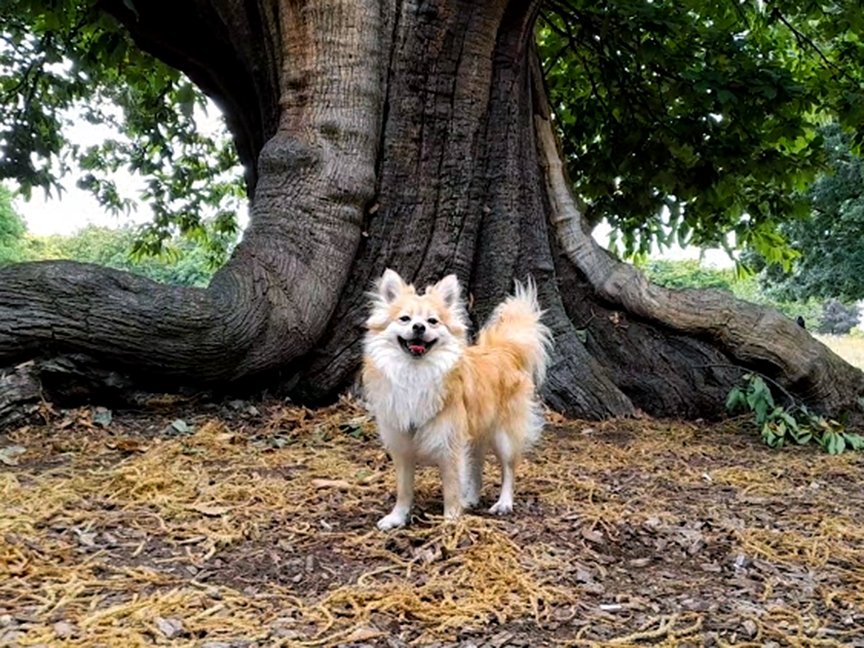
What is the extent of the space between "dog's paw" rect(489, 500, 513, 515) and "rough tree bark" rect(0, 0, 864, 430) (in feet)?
7.52

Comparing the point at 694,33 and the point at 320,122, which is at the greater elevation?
the point at 694,33

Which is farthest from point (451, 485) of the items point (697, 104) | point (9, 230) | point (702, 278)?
point (702, 278)

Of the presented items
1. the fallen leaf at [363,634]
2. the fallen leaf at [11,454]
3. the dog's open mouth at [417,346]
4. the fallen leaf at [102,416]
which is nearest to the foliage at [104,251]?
the fallen leaf at [102,416]

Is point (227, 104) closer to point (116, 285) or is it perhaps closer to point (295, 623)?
point (116, 285)

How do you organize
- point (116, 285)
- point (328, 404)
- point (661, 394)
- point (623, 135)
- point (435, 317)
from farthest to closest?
point (623, 135) → point (661, 394) → point (328, 404) → point (116, 285) → point (435, 317)

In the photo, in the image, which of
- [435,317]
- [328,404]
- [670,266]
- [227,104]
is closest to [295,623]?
[435,317]

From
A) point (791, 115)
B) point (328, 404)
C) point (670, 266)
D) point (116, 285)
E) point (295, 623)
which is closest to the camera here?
point (295, 623)

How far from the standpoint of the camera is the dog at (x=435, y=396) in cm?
371

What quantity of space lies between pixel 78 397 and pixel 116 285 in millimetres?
747

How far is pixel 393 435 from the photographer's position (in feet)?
12.4

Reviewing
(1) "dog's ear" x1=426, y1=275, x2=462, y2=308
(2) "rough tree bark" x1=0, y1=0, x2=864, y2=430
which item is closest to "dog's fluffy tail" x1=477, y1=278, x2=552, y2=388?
(1) "dog's ear" x1=426, y1=275, x2=462, y2=308

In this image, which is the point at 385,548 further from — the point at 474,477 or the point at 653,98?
the point at 653,98

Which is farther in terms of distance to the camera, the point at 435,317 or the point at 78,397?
the point at 78,397

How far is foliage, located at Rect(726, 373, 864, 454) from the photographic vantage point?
5.87m
